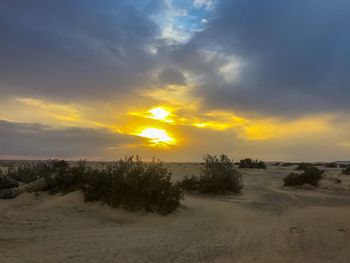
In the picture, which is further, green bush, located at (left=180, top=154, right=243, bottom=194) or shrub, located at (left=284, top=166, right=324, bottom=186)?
shrub, located at (left=284, top=166, right=324, bottom=186)

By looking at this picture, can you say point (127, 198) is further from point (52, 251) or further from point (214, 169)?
point (214, 169)

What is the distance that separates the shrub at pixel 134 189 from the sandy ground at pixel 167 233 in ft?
1.32

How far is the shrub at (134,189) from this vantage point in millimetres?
15469

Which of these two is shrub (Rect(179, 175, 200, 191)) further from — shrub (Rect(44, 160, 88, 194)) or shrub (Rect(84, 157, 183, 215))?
shrub (Rect(84, 157, 183, 215))

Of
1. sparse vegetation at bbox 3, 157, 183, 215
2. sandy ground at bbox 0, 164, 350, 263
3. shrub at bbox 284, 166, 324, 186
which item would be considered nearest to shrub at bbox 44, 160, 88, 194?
sparse vegetation at bbox 3, 157, 183, 215

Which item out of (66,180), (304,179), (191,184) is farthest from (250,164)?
(66,180)

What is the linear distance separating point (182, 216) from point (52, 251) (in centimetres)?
644

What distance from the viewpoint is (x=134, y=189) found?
51.2 ft

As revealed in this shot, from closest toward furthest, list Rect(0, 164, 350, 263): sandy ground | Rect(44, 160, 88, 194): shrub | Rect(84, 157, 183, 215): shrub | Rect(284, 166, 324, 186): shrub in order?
Rect(0, 164, 350, 263): sandy ground < Rect(84, 157, 183, 215): shrub < Rect(44, 160, 88, 194): shrub < Rect(284, 166, 324, 186): shrub

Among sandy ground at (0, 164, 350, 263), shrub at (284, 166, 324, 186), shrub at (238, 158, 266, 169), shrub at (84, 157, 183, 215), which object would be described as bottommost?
sandy ground at (0, 164, 350, 263)

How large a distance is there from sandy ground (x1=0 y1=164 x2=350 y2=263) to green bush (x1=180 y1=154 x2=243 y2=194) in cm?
607

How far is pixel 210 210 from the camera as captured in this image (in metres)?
17.2

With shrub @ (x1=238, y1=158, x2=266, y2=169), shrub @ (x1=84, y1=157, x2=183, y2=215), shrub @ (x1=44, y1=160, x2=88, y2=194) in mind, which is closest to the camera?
shrub @ (x1=84, y1=157, x2=183, y2=215)

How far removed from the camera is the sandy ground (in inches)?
386
